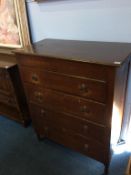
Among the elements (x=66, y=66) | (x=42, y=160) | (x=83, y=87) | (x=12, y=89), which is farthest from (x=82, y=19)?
(x=42, y=160)

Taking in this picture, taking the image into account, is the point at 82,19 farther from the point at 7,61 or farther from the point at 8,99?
the point at 8,99

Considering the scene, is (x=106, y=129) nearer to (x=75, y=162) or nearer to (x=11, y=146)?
(x=75, y=162)

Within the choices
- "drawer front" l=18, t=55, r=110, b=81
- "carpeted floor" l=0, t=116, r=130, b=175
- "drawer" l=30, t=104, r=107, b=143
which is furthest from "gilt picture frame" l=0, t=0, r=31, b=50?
"carpeted floor" l=0, t=116, r=130, b=175

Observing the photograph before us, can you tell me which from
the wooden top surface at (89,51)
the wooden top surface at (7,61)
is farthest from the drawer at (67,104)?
the wooden top surface at (7,61)

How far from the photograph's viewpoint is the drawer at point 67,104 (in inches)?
47.7

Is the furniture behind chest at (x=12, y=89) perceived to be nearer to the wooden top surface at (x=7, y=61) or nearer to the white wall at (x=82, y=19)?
the wooden top surface at (x=7, y=61)

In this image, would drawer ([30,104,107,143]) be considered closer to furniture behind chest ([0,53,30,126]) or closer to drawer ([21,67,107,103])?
drawer ([21,67,107,103])

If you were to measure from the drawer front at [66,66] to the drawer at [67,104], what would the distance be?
20cm

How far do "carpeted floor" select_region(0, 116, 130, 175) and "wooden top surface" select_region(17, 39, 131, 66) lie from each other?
107 cm

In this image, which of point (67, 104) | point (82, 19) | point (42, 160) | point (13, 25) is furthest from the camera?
point (13, 25)

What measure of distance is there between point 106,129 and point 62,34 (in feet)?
3.17

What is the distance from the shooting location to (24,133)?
2.07 metres

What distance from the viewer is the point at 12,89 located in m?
1.89

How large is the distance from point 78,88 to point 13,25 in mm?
1163
